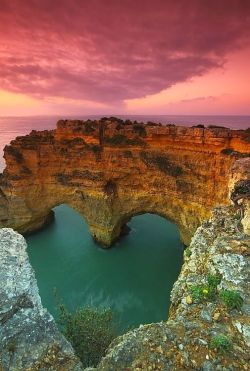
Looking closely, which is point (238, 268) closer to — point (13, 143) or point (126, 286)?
point (126, 286)

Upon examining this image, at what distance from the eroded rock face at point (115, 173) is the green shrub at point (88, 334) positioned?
574 inches

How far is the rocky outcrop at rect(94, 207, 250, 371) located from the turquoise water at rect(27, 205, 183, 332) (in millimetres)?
10928

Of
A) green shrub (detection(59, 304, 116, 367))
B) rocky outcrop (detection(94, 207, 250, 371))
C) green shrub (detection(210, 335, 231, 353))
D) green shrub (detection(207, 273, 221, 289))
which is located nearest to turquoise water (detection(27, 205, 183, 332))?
green shrub (detection(59, 304, 116, 367))

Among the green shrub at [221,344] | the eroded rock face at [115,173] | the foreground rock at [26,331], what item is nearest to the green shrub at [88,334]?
the foreground rock at [26,331]

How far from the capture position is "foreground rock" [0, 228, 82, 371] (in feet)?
27.2

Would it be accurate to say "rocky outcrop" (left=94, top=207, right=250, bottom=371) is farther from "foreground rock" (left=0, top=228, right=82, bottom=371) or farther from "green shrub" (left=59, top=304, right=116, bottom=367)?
"green shrub" (left=59, top=304, right=116, bottom=367)

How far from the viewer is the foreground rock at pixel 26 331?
8.29 meters

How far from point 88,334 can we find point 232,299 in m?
6.75

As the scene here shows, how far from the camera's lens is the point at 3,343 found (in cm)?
878

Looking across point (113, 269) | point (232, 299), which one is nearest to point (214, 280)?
point (232, 299)

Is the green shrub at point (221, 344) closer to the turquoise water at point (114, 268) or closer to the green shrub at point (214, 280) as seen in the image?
the green shrub at point (214, 280)

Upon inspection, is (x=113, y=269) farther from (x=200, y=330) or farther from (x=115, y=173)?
(x=200, y=330)

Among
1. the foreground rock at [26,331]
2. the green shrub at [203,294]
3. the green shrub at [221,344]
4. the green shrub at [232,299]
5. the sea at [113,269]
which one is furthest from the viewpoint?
the sea at [113,269]

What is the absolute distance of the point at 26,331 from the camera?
30.0ft
